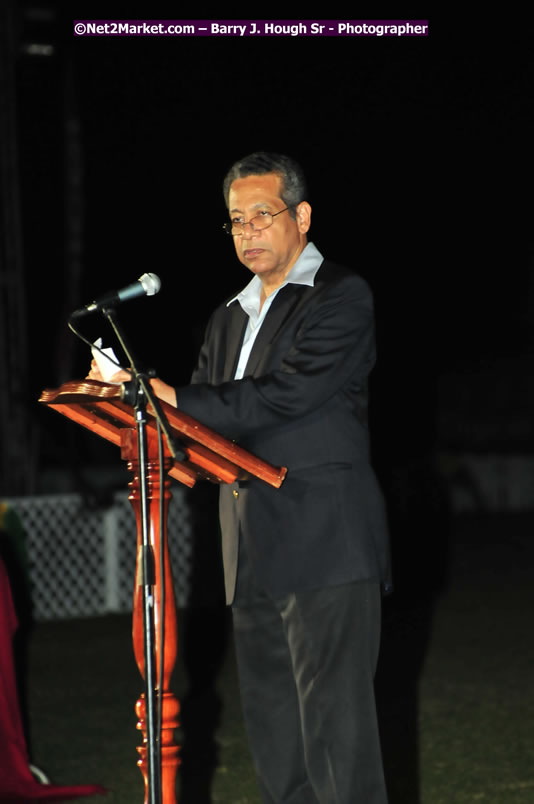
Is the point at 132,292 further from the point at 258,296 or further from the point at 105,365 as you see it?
the point at 258,296

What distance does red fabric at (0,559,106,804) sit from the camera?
3984mm

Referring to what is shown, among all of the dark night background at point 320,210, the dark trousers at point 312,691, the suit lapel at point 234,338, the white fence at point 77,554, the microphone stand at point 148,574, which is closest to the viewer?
the microphone stand at point 148,574

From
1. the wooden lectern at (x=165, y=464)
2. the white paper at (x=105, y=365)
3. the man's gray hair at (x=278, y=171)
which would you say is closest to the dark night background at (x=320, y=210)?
the wooden lectern at (x=165, y=464)

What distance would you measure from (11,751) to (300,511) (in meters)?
2.06

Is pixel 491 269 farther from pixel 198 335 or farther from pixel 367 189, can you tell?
pixel 198 335

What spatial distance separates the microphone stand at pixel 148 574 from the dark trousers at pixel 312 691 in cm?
41

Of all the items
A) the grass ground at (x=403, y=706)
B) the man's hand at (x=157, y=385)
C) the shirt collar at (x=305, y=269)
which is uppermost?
the shirt collar at (x=305, y=269)

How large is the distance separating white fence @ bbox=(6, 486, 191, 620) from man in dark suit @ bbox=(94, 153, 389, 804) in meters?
6.00

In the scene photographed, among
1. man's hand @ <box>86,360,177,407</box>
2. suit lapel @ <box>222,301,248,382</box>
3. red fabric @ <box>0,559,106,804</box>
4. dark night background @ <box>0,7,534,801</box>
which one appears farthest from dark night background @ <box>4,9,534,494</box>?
man's hand @ <box>86,360,177,407</box>

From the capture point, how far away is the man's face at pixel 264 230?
2.52 meters

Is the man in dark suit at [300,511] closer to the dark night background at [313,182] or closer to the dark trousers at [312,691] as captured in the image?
the dark trousers at [312,691]

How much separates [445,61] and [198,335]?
31.5 ft

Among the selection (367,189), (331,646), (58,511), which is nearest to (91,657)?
(58,511)

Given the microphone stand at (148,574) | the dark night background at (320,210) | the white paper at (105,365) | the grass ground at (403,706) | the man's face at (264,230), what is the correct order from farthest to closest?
the dark night background at (320,210)
the grass ground at (403,706)
the man's face at (264,230)
the white paper at (105,365)
the microphone stand at (148,574)
